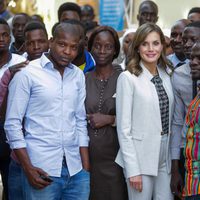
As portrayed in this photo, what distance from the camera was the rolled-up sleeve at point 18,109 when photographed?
3.84 m

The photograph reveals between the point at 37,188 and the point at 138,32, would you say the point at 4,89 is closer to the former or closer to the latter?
the point at 37,188

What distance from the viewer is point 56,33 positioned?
4133 millimetres

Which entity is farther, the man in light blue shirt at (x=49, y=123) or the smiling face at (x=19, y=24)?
the smiling face at (x=19, y=24)

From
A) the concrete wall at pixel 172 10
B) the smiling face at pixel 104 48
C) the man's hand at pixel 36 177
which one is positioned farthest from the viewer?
the concrete wall at pixel 172 10

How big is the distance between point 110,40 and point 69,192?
5.06ft

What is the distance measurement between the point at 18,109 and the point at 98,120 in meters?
0.92

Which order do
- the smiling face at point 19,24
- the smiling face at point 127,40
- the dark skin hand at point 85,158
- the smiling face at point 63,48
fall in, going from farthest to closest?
the smiling face at point 19,24 < the smiling face at point 127,40 < the dark skin hand at point 85,158 < the smiling face at point 63,48

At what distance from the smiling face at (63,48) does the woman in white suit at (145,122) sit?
57 cm

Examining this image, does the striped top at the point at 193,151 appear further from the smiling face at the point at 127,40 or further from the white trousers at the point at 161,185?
the smiling face at the point at 127,40

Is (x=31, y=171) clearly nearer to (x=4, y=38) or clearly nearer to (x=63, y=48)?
(x=63, y=48)

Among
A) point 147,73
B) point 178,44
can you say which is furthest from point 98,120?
point 178,44

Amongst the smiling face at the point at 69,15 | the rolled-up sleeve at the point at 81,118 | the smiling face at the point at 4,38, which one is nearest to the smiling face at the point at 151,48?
the rolled-up sleeve at the point at 81,118

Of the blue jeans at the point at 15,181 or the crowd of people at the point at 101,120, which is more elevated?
the crowd of people at the point at 101,120

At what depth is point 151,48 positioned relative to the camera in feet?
14.6
